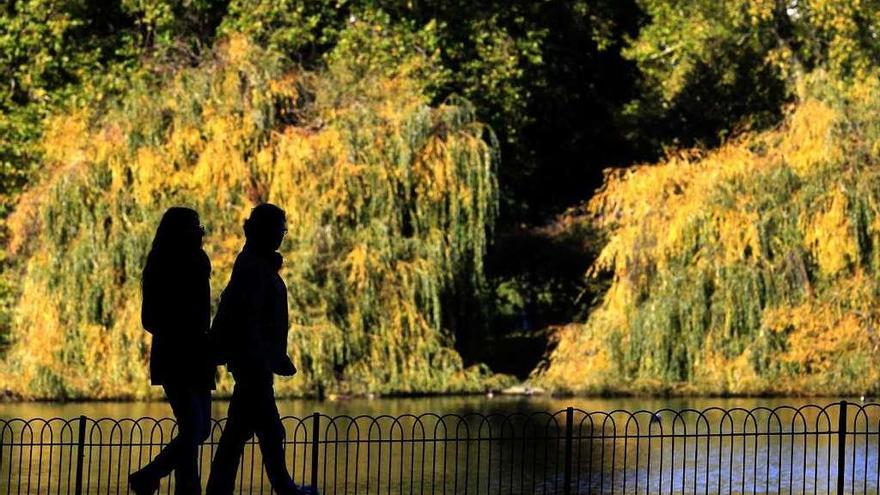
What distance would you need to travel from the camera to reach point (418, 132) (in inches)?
1129

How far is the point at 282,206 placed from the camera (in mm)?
28266

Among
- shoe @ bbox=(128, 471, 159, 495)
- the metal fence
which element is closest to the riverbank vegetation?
the metal fence

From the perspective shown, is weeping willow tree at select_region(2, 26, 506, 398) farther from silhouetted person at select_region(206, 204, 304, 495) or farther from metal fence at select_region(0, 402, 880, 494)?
silhouetted person at select_region(206, 204, 304, 495)

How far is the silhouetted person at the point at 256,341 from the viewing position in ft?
39.3

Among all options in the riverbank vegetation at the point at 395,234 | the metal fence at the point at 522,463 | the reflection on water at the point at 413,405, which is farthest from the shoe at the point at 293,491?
the riverbank vegetation at the point at 395,234

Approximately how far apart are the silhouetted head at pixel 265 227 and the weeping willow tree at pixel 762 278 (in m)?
15.9

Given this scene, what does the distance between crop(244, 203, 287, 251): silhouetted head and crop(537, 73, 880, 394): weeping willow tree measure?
15.9 m

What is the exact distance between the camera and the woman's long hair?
39.2 ft

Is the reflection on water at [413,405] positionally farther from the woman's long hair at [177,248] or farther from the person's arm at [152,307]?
the woman's long hair at [177,248]

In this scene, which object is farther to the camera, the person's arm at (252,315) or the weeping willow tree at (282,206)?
the weeping willow tree at (282,206)

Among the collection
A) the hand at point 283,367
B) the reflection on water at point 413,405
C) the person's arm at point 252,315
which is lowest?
the reflection on water at point 413,405

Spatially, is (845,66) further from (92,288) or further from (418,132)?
(92,288)

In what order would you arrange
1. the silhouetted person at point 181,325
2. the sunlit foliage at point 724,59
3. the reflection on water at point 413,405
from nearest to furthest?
the silhouetted person at point 181,325
the reflection on water at point 413,405
the sunlit foliage at point 724,59

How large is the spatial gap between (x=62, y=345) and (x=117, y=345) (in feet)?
2.73
